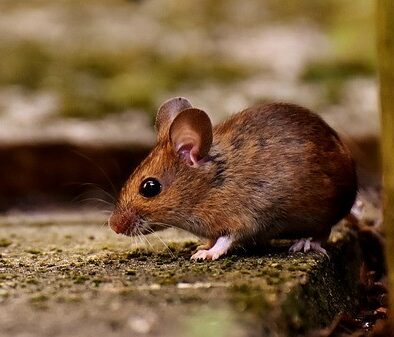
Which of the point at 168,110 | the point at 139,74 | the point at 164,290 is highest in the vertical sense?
the point at 139,74

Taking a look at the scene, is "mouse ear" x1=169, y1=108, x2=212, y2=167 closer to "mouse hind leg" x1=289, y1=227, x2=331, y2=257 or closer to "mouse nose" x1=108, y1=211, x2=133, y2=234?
"mouse nose" x1=108, y1=211, x2=133, y2=234

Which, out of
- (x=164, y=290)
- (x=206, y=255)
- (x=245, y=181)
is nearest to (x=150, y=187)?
(x=245, y=181)

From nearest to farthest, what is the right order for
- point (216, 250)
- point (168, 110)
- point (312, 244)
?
point (216, 250) < point (312, 244) < point (168, 110)

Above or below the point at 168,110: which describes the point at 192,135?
below

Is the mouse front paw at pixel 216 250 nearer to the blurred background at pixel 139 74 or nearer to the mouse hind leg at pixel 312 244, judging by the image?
the mouse hind leg at pixel 312 244

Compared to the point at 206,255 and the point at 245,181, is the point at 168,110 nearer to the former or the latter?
the point at 245,181

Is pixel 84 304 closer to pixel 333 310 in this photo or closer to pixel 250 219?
pixel 333 310
